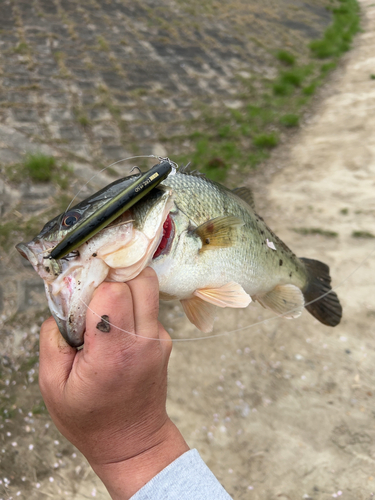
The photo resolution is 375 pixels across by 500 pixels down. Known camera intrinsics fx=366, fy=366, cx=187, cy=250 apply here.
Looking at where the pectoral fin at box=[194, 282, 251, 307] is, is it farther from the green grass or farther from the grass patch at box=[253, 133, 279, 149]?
the grass patch at box=[253, 133, 279, 149]

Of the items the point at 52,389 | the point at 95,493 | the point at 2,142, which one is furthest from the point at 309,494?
the point at 2,142

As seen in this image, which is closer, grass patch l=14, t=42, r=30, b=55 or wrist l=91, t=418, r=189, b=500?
wrist l=91, t=418, r=189, b=500

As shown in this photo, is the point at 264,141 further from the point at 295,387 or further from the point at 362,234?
the point at 295,387

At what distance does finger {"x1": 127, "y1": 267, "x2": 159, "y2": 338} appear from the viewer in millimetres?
1228

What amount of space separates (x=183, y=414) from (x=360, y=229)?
2.89m

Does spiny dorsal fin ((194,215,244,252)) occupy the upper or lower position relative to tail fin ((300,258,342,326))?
upper

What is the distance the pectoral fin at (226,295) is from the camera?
1.49 meters

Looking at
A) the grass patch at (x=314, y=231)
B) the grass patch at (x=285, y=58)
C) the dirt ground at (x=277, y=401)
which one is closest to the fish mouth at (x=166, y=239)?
the dirt ground at (x=277, y=401)

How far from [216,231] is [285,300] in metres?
0.72

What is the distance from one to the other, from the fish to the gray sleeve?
1.69 ft

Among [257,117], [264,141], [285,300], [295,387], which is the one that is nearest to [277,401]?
[295,387]

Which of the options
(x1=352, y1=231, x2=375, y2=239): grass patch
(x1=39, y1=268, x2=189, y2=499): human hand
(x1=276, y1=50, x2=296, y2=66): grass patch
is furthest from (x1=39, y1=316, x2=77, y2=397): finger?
(x1=276, y1=50, x2=296, y2=66): grass patch

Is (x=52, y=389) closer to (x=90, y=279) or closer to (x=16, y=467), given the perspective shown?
(x=90, y=279)

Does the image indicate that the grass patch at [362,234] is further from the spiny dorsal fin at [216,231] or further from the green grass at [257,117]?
the spiny dorsal fin at [216,231]
